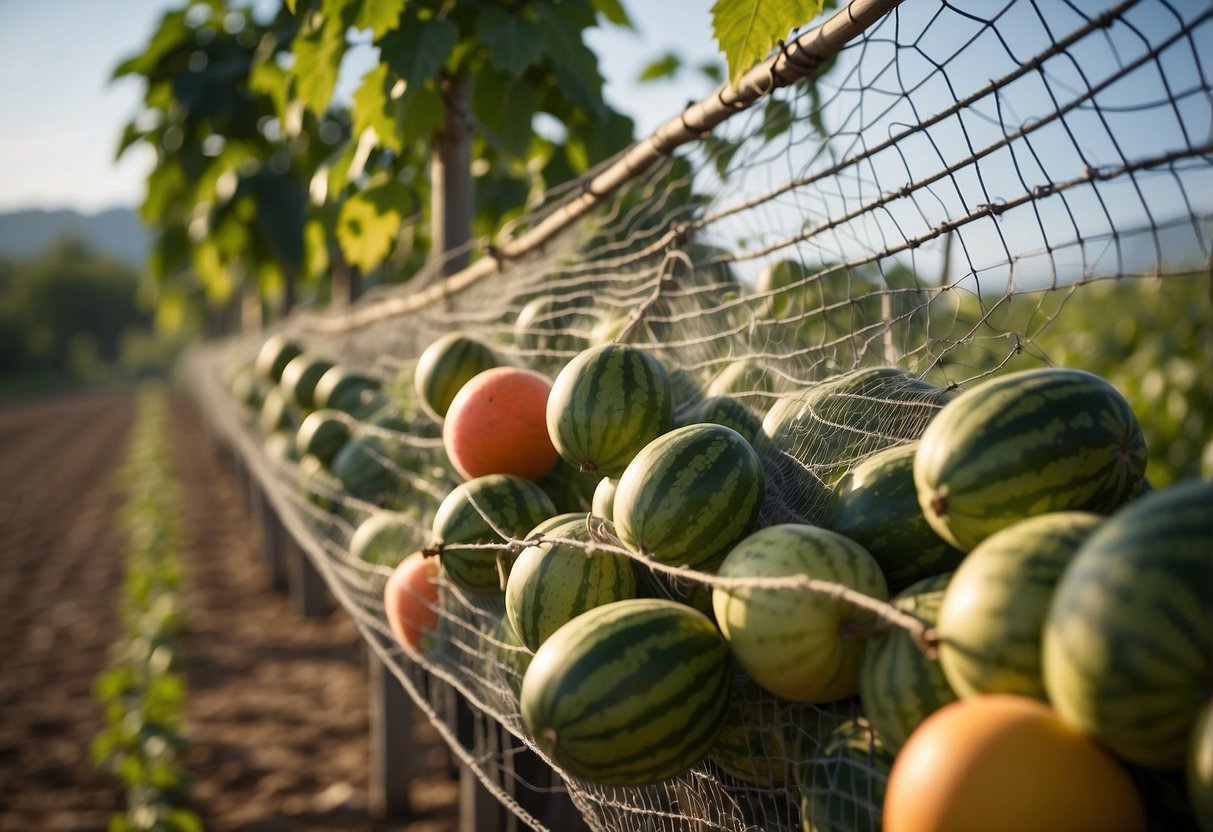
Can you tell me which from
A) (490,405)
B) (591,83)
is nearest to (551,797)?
(490,405)

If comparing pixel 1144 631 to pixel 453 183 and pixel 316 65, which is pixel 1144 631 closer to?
pixel 316 65

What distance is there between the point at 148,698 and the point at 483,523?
4.80 meters

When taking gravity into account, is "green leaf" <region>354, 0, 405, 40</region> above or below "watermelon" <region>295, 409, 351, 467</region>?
above

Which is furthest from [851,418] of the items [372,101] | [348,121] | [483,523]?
[348,121]

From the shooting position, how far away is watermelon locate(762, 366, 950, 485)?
1.67 metres

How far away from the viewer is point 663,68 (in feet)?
19.5

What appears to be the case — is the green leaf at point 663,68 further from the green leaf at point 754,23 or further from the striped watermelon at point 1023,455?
the striped watermelon at point 1023,455

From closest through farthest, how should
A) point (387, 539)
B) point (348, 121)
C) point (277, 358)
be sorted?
point (387, 539) → point (277, 358) → point (348, 121)

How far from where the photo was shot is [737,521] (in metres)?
1.58

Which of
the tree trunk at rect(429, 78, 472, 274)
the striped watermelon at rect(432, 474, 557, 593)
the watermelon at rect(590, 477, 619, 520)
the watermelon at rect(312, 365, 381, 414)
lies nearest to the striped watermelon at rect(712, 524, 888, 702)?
the watermelon at rect(590, 477, 619, 520)

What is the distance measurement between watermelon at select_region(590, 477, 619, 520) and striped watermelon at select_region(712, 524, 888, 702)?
485 mm

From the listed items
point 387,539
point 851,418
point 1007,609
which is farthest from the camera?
point 387,539

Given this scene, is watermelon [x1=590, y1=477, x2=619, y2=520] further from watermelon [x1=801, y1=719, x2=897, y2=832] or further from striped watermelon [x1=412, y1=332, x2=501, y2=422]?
striped watermelon [x1=412, y1=332, x2=501, y2=422]

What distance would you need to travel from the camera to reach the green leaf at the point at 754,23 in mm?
1750
